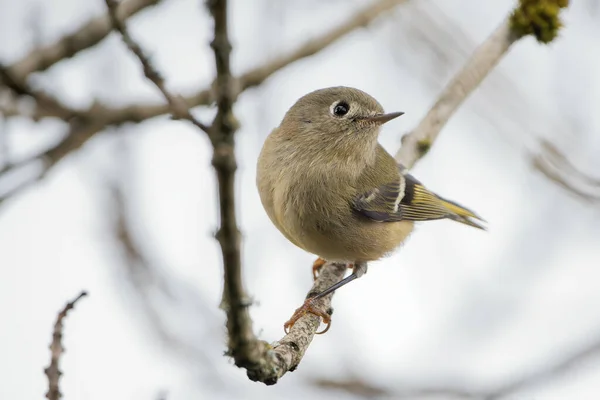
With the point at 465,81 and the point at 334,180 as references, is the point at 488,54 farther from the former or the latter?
the point at 334,180

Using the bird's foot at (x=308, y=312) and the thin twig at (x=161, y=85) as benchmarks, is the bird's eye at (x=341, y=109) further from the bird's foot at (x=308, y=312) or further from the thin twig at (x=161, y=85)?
the thin twig at (x=161, y=85)

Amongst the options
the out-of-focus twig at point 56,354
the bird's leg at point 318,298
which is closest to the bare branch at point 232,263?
the bird's leg at point 318,298

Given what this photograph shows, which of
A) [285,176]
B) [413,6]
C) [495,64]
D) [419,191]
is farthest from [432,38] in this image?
[285,176]

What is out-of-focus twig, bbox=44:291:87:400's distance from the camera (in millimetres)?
1660

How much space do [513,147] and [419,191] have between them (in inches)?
25.7

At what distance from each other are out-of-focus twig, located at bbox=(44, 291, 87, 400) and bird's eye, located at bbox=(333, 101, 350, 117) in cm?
196

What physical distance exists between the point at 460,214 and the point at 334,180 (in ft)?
4.16

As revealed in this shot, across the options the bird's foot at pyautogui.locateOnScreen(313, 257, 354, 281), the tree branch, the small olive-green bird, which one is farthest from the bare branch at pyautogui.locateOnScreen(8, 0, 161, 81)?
the bird's foot at pyautogui.locateOnScreen(313, 257, 354, 281)

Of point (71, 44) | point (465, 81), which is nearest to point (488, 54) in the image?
point (465, 81)

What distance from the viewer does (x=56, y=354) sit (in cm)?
178

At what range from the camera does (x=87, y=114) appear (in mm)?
2770

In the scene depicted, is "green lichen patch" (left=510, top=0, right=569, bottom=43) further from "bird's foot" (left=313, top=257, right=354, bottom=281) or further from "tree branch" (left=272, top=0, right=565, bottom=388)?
"bird's foot" (left=313, top=257, right=354, bottom=281)

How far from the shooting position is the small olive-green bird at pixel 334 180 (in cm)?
332

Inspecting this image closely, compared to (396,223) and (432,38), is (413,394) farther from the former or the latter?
(432,38)
